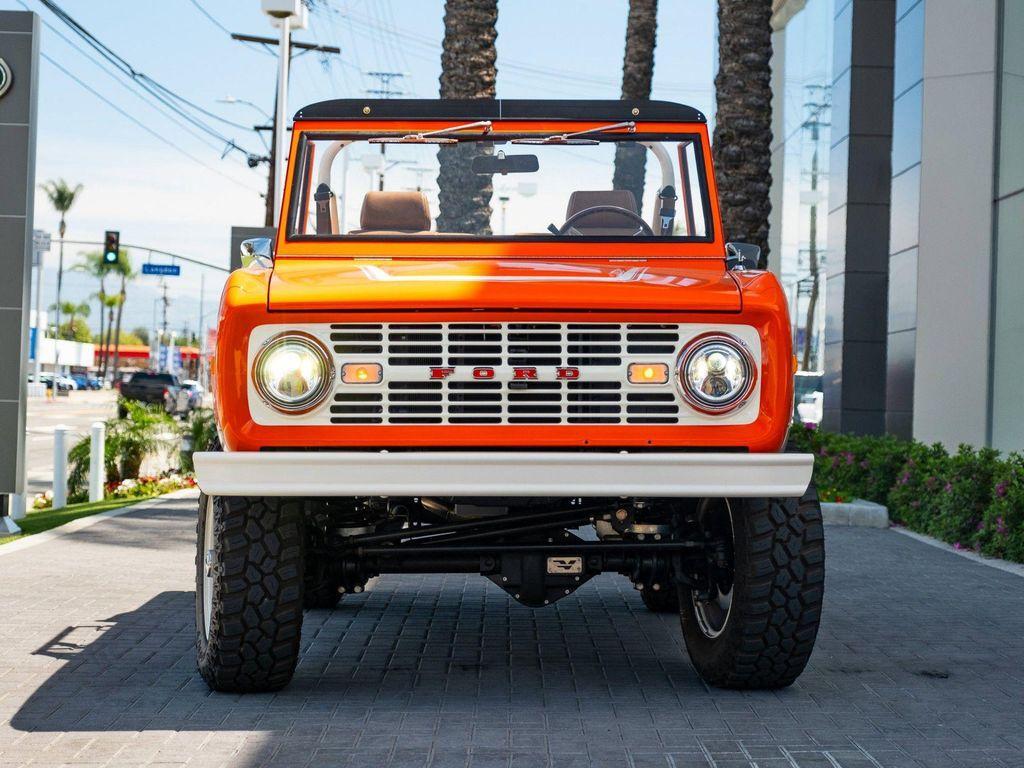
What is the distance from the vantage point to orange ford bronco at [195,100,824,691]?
17.0 feet

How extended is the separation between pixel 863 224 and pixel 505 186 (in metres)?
14.6

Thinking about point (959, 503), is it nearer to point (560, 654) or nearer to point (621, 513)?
point (560, 654)

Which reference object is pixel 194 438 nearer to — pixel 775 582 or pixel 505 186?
pixel 505 186

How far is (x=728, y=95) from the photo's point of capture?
15.8m

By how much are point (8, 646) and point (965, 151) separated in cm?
1278

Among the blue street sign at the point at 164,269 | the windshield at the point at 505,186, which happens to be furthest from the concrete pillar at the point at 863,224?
the blue street sign at the point at 164,269

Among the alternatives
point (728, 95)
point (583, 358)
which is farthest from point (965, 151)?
point (583, 358)

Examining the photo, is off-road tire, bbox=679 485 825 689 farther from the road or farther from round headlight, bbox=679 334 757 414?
the road

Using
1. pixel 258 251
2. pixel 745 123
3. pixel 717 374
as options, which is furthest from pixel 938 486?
pixel 258 251

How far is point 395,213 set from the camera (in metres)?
6.84

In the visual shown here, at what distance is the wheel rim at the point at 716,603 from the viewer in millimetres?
6109

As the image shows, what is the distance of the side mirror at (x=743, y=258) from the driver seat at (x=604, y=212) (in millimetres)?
535

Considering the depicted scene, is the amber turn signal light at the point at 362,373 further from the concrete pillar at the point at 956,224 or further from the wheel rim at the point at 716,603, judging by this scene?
the concrete pillar at the point at 956,224

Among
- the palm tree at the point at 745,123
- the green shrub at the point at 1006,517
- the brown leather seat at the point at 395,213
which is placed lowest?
the green shrub at the point at 1006,517
